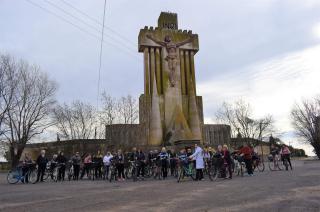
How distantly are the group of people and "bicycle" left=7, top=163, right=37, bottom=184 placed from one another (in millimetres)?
250

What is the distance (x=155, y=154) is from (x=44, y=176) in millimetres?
7841

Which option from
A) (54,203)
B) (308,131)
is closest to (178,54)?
(54,203)

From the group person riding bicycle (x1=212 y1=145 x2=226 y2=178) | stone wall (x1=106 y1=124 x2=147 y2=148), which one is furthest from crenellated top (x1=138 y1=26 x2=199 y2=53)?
person riding bicycle (x1=212 y1=145 x2=226 y2=178)

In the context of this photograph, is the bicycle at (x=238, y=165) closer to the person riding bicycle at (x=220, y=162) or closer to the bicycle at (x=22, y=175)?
the person riding bicycle at (x=220, y=162)

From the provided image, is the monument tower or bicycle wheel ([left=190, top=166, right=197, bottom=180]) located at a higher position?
the monument tower

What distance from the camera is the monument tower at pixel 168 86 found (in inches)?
1352

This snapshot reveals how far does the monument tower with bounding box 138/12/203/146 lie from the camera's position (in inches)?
1352

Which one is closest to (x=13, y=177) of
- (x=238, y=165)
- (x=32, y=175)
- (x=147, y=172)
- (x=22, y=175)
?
(x=22, y=175)

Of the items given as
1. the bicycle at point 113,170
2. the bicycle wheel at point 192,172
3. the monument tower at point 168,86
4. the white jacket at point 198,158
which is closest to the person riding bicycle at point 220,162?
the white jacket at point 198,158

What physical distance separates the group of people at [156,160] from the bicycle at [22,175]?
0.82ft

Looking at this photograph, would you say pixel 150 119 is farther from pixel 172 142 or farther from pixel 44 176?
pixel 44 176

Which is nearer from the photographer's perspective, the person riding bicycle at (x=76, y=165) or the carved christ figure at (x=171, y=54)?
the person riding bicycle at (x=76, y=165)

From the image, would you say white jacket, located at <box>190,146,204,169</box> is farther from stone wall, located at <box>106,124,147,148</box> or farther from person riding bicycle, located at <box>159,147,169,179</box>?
stone wall, located at <box>106,124,147,148</box>

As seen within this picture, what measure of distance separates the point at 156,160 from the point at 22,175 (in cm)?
814
